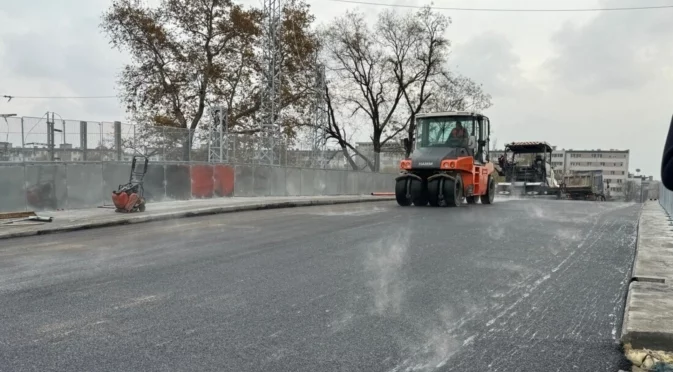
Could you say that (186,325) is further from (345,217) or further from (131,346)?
(345,217)

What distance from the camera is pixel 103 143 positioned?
1606 cm

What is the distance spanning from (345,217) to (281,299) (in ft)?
28.0

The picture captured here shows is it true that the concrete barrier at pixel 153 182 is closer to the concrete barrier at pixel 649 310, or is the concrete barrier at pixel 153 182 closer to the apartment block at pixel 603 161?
the concrete barrier at pixel 649 310

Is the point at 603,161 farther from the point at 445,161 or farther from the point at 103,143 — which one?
the point at 103,143

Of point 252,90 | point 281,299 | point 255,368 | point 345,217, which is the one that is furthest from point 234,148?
point 255,368

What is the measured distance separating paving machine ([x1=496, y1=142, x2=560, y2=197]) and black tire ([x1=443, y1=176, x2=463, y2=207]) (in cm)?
1629

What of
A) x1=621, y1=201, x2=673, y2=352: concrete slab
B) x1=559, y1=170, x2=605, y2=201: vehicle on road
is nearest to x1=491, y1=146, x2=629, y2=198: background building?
x1=559, y1=170, x2=605, y2=201: vehicle on road

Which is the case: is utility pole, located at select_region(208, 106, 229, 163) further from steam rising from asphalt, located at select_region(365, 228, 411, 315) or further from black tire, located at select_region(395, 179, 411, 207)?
steam rising from asphalt, located at select_region(365, 228, 411, 315)

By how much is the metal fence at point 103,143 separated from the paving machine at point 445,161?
25.3 ft

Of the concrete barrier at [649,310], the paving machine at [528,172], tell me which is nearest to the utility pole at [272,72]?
the paving machine at [528,172]

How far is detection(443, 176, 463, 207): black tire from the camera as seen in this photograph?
55.9 feet

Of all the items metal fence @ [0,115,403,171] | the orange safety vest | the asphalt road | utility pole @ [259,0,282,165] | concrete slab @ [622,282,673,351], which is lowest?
the asphalt road

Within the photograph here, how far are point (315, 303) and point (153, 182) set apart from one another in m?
14.0

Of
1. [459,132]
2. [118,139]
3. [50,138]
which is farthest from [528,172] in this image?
[50,138]
